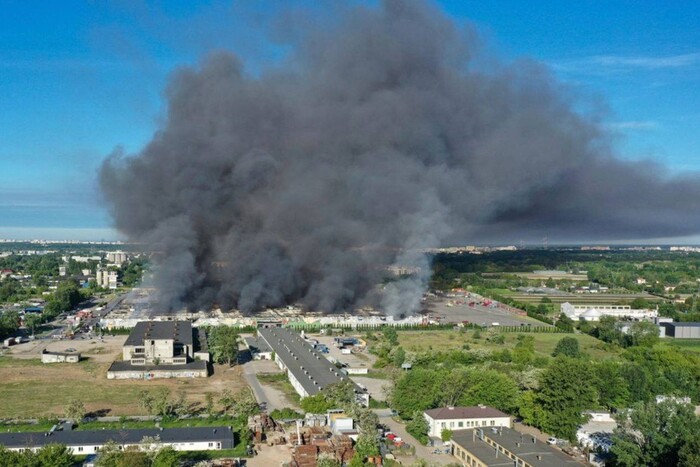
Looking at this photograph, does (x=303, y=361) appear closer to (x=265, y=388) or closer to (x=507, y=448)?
(x=265, y=388)

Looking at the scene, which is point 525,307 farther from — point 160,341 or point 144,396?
point 144,396

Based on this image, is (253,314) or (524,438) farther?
(253,314)

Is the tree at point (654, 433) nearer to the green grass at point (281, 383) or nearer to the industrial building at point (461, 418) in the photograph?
the industrial building at point (461, 418)

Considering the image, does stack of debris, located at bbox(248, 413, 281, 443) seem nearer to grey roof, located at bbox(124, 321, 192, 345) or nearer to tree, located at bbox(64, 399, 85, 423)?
tree, located at bbox(64, 399, 85, 423)

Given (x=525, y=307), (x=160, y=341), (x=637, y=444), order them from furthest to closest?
(x=525, y=307) → (x=160, y=341) → (x=637, y=444)

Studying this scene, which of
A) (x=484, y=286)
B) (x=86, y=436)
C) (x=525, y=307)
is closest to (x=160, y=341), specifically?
(x=86, y=436)

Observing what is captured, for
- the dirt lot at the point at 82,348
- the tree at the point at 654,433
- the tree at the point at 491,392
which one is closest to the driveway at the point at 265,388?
the tree at the point at 491,392

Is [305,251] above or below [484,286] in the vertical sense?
above
